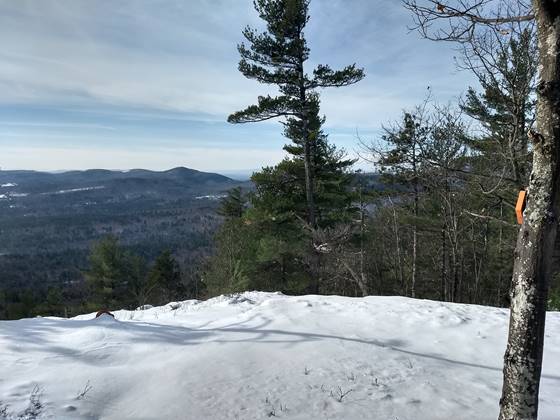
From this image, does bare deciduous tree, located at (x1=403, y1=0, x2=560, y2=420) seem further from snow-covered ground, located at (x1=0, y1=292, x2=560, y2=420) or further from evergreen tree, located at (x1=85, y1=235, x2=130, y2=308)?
evergreen tree, located at (x1=85, y1=235, x2=130, y2=308)

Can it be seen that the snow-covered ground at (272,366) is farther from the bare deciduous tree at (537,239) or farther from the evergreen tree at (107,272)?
the evergreen tree at (107,272)

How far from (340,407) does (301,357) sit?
1.24 m

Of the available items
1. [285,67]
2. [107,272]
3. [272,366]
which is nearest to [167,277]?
[107,272]

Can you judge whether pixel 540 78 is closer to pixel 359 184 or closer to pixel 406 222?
pixel 406 222

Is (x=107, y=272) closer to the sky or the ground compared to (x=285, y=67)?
closer to the ground

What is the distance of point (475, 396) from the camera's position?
3.84 m

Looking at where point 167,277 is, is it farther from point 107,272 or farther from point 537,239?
point 537,239

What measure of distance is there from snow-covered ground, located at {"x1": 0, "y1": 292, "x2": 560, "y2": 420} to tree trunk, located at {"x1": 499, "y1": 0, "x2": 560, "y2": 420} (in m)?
1.44

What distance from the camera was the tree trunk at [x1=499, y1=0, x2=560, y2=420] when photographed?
2.19m

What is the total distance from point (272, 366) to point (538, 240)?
3.29 meters

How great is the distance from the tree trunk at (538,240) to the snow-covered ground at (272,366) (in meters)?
1.44

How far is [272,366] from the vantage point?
14.5ft

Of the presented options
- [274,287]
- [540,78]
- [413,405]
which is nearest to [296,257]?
[274,287]

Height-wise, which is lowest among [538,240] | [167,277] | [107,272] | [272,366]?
[167,277]
